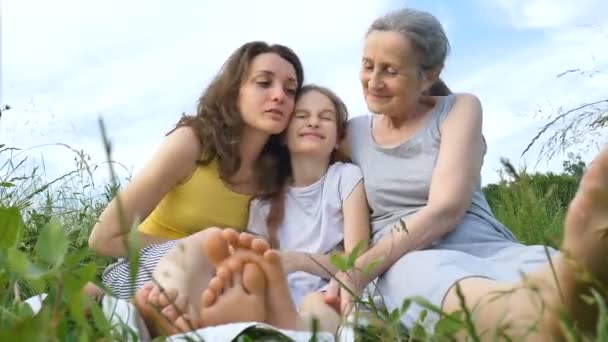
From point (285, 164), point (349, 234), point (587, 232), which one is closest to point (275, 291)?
point (349, 234)

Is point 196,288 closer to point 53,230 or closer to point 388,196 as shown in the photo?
point 388,196

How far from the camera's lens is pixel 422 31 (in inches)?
98.6

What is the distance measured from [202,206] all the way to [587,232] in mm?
1634

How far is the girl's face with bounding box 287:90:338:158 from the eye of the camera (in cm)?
261

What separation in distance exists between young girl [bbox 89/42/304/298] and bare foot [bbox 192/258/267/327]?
715 millimetres

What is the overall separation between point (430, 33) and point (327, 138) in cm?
45

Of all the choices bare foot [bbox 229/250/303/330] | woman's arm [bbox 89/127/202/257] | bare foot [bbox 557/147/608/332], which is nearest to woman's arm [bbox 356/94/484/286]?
bare foot [bbox 229/250/303/330]

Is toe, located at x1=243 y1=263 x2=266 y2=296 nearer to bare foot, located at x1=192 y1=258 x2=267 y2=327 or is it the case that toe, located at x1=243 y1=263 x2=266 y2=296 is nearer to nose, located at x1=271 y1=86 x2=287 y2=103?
bare foot, located at x1=192 y1=258 x2=267 y2=327

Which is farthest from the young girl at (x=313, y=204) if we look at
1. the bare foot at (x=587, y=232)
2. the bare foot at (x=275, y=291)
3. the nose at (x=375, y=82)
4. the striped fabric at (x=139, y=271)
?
the bare foot at (x=587, y=232)

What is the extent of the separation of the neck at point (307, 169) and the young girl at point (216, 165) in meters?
0.06

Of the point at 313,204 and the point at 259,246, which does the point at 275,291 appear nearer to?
the point at 259,246

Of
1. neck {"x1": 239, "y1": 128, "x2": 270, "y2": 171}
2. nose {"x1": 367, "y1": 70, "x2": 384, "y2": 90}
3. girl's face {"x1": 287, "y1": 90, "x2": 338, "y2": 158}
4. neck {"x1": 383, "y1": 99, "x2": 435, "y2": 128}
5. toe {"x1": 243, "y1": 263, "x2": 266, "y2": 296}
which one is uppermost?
nose {"x1": 367, "y1": 70, "x2": 384, "y2": 90}

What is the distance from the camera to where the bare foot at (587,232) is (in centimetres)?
112

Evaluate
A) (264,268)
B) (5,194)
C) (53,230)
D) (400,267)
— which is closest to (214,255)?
(264,268)
